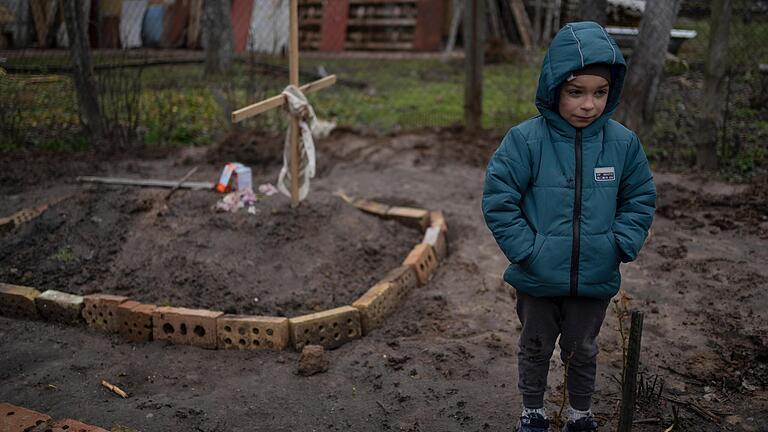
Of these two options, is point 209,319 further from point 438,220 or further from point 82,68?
point 82,68

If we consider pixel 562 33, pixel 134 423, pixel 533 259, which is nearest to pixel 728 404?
pixel 533 259

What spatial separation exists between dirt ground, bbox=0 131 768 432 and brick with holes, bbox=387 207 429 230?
11 centimetres

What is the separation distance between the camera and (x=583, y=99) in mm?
2643

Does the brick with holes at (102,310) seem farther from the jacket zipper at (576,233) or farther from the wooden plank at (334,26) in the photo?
the wooden plank at (334,26)

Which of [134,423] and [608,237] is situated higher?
[608,237]

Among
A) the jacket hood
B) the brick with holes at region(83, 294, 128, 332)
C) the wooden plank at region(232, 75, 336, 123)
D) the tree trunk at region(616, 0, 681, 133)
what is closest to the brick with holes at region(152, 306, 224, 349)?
the brick with holes at region(83, 294, 128, 332)

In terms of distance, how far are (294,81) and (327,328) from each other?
1773 millimetres

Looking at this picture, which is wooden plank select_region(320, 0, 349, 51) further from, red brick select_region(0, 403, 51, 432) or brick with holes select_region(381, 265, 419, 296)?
red brick select_region(0, 403, 51, 432)

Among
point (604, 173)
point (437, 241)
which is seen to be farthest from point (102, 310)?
point (604, 173)

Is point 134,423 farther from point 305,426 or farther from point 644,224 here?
point 644,224

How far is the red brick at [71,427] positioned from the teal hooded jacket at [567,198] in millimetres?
1793

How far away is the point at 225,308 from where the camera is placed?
4.14m

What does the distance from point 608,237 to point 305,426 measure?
5.05 feet

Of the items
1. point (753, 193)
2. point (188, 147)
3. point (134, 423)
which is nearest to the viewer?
point (134, 423)
